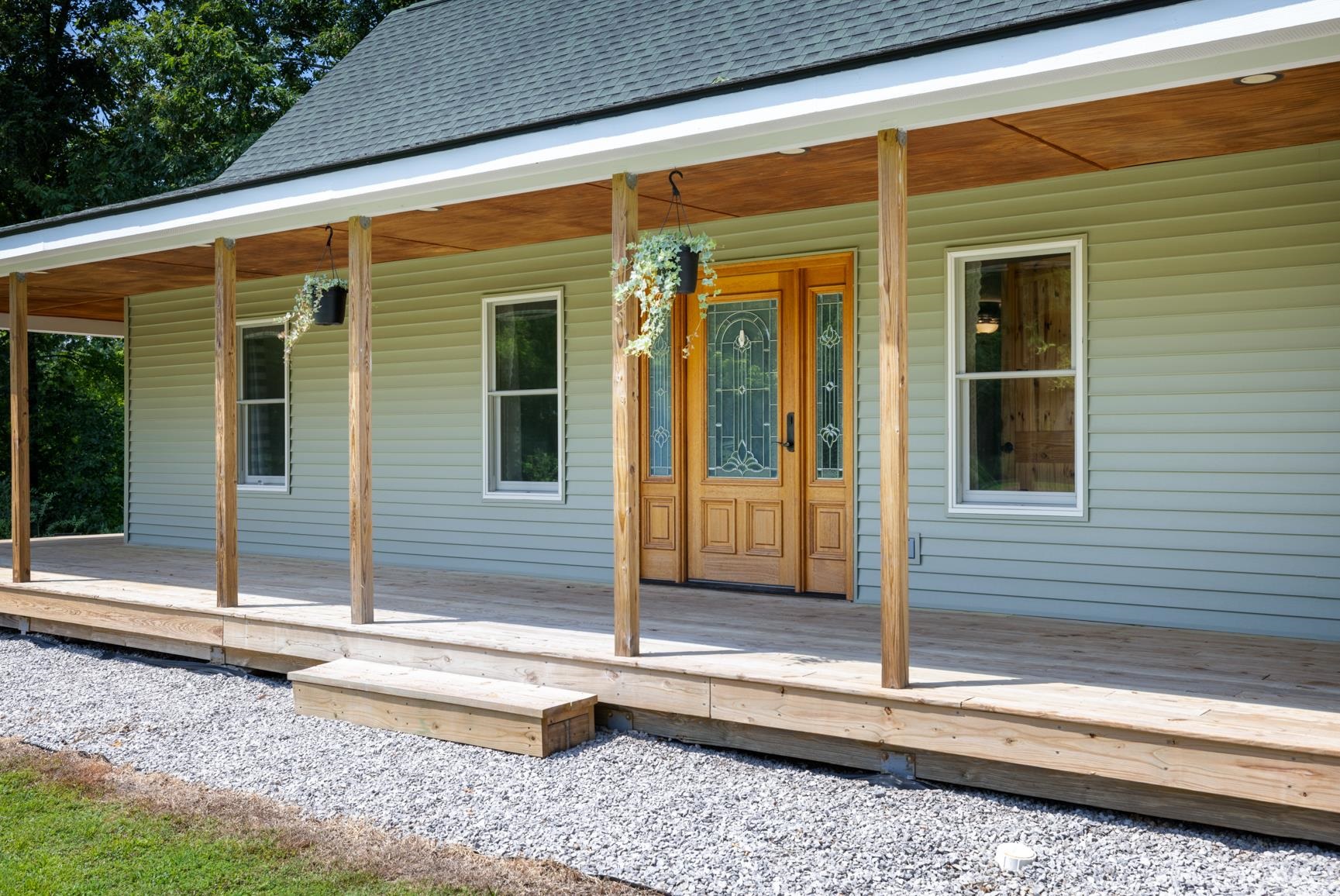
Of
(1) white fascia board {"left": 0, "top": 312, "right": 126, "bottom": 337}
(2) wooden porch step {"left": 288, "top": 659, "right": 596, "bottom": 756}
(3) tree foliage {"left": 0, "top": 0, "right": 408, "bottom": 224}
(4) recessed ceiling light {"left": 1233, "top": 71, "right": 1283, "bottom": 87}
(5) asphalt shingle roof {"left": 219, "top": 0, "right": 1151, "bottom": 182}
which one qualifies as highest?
(3) tree foliage {"left": 0, "top": 0, "right": 408, "bottom": 224}

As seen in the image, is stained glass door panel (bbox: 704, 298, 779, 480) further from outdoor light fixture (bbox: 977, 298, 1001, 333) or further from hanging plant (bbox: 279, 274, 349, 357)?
hanging plant (bbox: 279, 274, 349, 357)

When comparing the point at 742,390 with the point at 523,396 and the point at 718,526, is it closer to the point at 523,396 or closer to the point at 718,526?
the point at 718,526

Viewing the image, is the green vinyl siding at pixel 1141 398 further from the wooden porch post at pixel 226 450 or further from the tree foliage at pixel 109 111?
the tree foliage at pixel 109 111

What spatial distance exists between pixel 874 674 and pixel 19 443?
6.15 meters

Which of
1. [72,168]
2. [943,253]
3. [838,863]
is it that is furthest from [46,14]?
[838,863]

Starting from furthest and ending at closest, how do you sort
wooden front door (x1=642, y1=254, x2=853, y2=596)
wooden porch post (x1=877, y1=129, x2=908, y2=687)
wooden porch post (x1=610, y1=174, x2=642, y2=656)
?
wooden front door (x1=642, y1=254, x2=853, y2=596), wooden porch post (x1=610, y1=174, x2=642, y2=656), wooden porch post (x1=877, y1=129, x2=908, y2=687)

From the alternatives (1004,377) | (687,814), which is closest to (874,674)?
(687,814)

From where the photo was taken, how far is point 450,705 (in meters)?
5.02

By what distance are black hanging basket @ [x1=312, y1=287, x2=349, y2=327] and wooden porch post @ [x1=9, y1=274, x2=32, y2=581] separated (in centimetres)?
208

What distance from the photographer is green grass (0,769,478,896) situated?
360cm

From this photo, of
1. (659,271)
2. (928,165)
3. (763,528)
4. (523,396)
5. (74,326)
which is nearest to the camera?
(659,271)

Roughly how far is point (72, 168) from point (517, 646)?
13472mm

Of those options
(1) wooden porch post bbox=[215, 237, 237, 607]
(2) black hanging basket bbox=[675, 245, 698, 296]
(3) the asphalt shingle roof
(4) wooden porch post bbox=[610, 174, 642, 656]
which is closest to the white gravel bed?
(4) wooden porch post bbox=[610, 174, 642, 656]

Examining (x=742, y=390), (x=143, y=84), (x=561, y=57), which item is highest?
(x=143, y=84)
